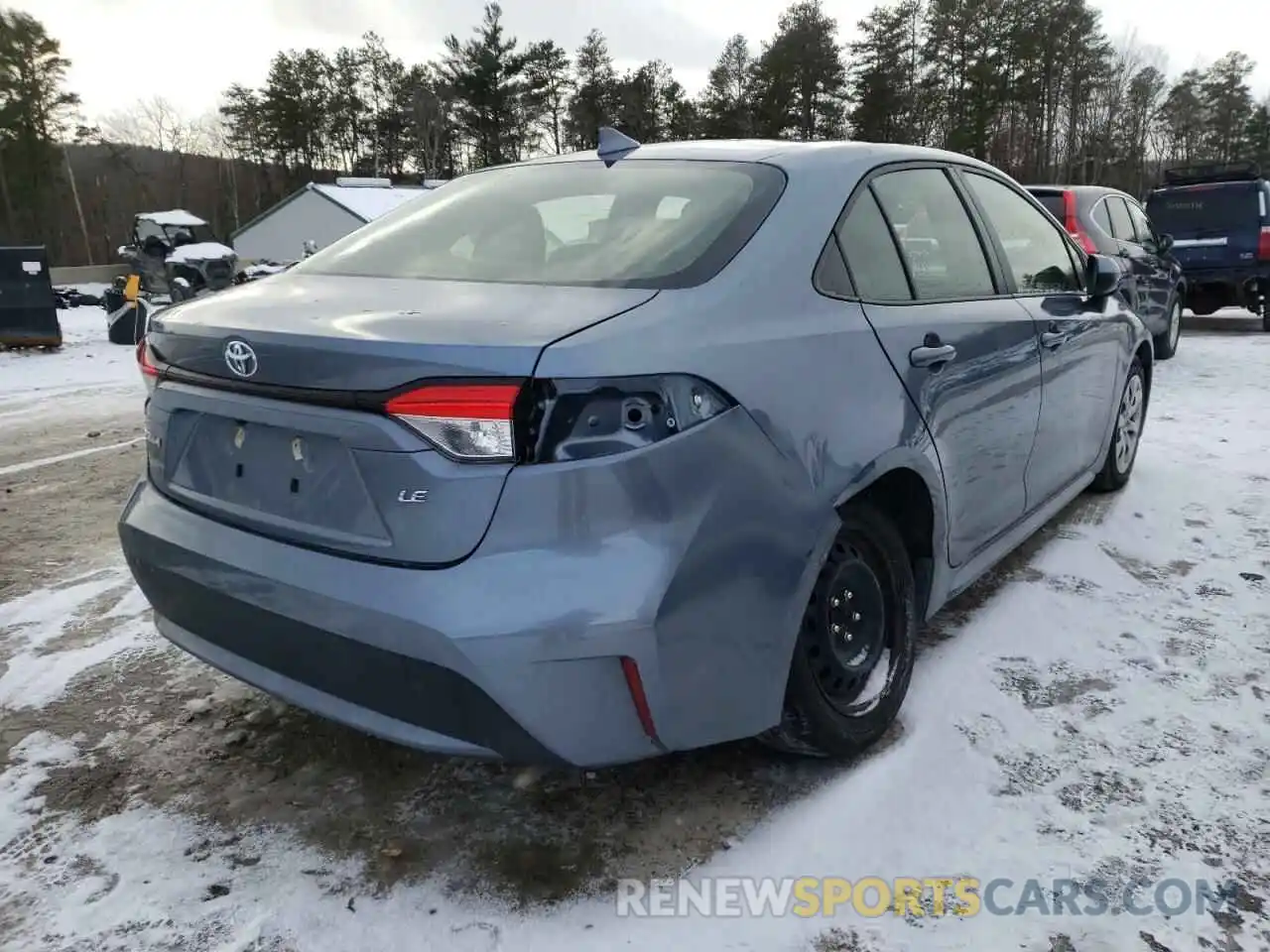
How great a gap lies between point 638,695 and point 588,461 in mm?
468

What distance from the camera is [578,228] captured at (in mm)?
2502

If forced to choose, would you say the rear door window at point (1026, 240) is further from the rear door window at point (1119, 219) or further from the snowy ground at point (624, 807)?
the rear door window at point (1119, 219)

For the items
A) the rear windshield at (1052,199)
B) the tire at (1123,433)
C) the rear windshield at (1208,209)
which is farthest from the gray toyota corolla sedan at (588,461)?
the rear windshield at (1208,209)

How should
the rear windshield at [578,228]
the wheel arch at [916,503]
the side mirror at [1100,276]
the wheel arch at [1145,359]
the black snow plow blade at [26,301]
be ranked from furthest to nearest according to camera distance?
the black snow plow blade at [26,301] → the wheel arch at [1145,359] → the side mirror at [1100,276] → the wheel arch at [916,503] → the rear windshield at [578,228]

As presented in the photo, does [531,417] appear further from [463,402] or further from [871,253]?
[871,253]

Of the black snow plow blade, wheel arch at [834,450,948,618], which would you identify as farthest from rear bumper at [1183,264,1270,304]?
the black snow plow blade

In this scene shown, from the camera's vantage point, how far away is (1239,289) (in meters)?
11.6

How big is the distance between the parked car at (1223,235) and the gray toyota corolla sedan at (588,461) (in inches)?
420

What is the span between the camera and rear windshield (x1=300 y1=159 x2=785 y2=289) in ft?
7.18

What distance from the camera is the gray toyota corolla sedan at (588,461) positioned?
68.2 inches

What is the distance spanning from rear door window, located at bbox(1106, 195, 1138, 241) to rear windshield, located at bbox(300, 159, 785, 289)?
734cm

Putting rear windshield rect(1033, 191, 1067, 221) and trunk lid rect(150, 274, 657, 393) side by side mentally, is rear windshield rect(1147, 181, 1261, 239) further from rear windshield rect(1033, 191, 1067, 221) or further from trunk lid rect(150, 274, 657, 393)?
trunk lid rect(150, 274, 657, 393)

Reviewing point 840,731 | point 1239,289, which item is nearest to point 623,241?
point 840,731

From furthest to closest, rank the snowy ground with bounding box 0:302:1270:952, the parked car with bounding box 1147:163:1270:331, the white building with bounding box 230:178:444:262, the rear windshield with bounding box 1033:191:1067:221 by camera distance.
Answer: the white building with bounding box 230:178:444:262 → the parked car with bounding box 1147:163:1270:331 → the rear windshield with bounding box 1033:191:1067:221 → the snowy ground with bounding box 0:302:1270:952
